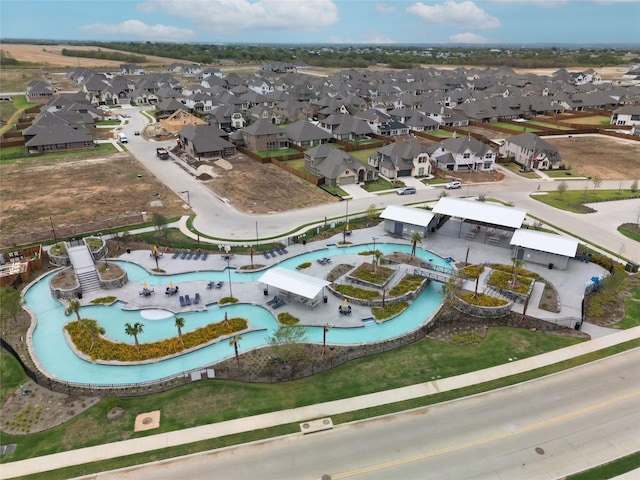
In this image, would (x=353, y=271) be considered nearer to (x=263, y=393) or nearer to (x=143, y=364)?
(x=263, y=393)

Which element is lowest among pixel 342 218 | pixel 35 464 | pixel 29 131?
pixel 35 464

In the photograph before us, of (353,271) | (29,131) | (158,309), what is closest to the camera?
(158,309)

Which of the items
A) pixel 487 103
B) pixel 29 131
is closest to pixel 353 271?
pixel 29 131

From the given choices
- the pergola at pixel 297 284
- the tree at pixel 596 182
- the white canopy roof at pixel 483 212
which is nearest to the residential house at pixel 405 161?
the white canopy roof at pixel 483 212

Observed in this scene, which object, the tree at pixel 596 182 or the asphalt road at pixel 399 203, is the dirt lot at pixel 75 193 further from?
the tree at pixel 596 182

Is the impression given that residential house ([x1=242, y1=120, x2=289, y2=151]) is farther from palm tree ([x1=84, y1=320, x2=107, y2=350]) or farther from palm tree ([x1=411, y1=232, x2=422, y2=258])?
palm tree ([x1=84, y1=320, x2=107, y2=350])

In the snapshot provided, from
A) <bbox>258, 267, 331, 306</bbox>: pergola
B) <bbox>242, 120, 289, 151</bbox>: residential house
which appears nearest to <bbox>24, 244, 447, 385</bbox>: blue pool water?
<bbox>258, 267, 331, 306</bbox>: pergola

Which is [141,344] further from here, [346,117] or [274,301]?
[346,117]
